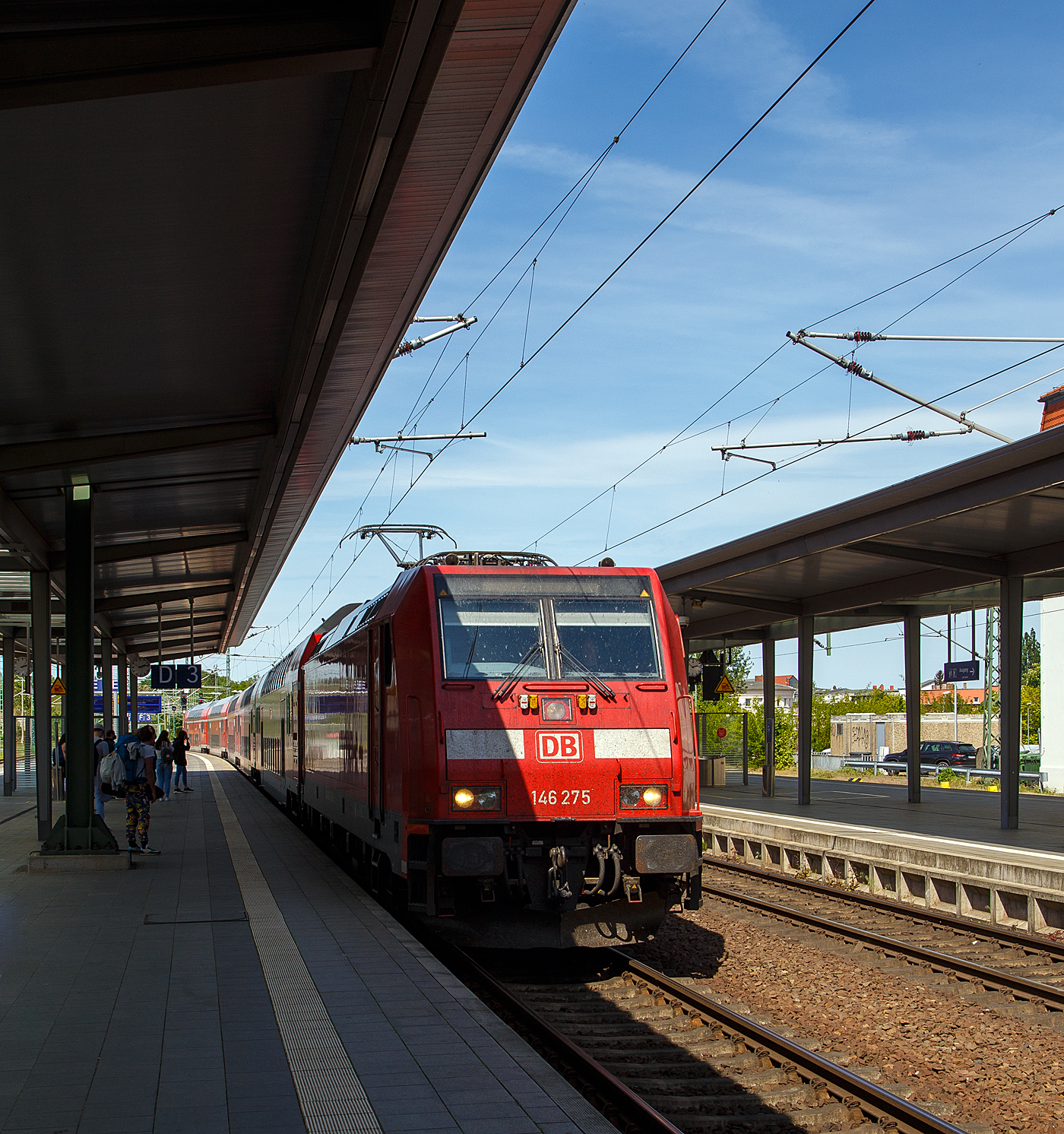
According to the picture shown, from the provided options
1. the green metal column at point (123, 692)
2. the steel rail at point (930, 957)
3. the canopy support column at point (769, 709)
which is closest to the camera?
the steel rail at point (930, 957)

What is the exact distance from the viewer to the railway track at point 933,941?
8789mm

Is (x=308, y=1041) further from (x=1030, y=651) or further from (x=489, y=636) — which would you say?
(x=1030, y=651)

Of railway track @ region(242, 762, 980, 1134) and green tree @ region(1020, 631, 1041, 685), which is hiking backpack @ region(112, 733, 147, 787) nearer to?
railway track @ region(242, 762, 980, 1134)

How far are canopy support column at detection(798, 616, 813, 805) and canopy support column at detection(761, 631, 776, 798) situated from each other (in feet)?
6.58

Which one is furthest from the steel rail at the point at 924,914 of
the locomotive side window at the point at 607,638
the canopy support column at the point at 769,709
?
the canopy support column at the point at 769,709

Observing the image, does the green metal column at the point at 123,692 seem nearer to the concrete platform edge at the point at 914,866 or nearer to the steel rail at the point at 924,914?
the concrete platform edge at the point at 914,866

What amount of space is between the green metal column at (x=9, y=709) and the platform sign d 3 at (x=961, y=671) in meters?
24.0

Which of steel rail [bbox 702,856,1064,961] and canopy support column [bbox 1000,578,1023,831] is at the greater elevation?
canopy support column [bbox 1000,578,1023,831]

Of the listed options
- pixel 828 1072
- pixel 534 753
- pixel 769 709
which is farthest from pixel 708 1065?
pixel 769 709

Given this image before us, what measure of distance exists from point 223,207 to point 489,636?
3907 mm

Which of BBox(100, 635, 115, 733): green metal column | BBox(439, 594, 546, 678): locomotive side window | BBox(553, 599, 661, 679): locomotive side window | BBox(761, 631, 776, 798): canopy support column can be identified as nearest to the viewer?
BBox(439, 594, 546, 678): locomotive side window

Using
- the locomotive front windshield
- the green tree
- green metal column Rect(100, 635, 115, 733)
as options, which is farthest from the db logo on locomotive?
the green tree

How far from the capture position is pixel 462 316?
55.2ft

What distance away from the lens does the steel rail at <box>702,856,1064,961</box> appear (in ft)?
34.7
